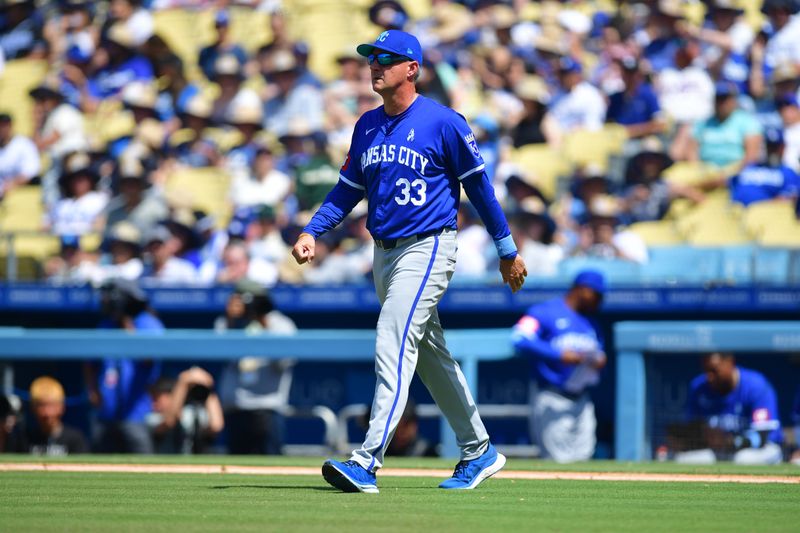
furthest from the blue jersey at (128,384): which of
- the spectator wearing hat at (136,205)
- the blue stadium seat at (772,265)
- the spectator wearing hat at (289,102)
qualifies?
the blue stadium seat at (772,265)

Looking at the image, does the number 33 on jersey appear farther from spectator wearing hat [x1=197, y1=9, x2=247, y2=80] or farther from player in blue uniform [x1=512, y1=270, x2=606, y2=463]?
spectator wearing hat [x1=197, y1=9, x2=247, y2=80]

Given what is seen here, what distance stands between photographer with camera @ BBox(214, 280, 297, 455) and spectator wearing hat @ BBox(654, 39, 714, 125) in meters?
5.44

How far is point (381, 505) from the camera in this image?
213 inches

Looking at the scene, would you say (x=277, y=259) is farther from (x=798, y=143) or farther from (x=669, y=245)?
(x=798, y=143)

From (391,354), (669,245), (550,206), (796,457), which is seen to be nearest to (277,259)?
(550,206)

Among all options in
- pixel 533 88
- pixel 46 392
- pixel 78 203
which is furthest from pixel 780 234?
pixel 78 203

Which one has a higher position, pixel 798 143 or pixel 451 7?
pixel 451 7

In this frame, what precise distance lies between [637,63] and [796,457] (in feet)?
20.2

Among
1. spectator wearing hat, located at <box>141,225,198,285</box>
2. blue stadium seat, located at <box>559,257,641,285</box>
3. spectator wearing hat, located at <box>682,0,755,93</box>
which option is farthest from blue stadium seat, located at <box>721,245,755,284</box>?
spectator wearing hat, located at <box>141,225,198,285</box>

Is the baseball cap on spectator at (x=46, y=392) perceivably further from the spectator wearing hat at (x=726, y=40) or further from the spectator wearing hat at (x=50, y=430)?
the spectator wearing hat at (x=726, y=40)

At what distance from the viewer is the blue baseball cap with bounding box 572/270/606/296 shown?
32.8ft

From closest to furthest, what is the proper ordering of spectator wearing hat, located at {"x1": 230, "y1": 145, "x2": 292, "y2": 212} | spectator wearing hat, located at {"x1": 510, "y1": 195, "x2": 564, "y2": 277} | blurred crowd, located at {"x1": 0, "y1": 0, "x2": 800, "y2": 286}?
1. spectator wearing hat, located at {"x1": 510, "y1": 195, "x2": 564, "y2": 277}
2. blurred crowd, located at {"x1": 0, "y1": 0, "x2": 800, "y2": 286}
3. spectator wearing hat, located at {"x1": 230, "y1": 145, "x2": 292, "y2": 212}

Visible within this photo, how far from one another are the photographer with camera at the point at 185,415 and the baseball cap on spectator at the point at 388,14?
6.83m

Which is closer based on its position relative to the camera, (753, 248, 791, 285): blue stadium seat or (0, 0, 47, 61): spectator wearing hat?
(753, 248, 791, 285): blue stadium seat
